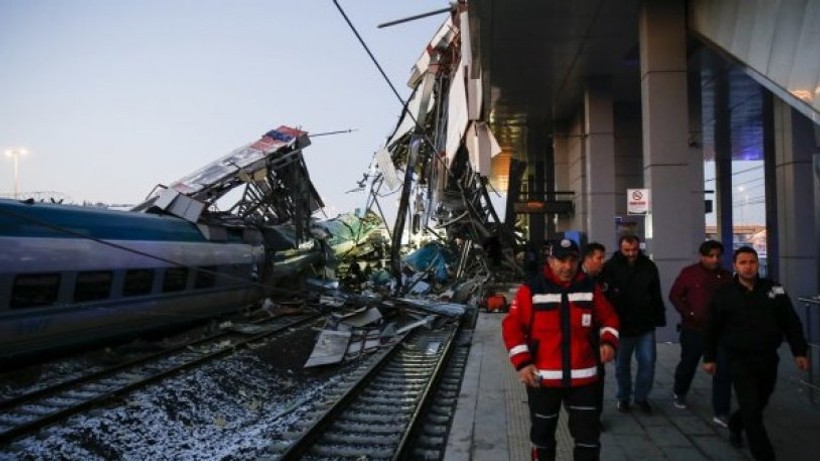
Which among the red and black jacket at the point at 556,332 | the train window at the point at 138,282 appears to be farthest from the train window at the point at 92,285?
the red and black jacket at the point at 556,332

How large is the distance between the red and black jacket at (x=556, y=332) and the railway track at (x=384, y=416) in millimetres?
2489

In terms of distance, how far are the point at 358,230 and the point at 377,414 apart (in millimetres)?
28090

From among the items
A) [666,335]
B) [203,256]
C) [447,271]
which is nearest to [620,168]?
[447,271]

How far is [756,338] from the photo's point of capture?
15.3ft

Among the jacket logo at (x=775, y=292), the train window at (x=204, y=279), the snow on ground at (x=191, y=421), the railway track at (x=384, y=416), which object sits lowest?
the snow on ground at (x=191, y=421)

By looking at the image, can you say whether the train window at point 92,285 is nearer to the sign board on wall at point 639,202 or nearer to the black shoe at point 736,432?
the sign board on wall at point 639,202

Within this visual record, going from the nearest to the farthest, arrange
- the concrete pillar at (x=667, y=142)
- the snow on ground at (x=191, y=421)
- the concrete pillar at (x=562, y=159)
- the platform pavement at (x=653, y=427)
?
1. the platform pavement at (x=653, y=427)
2. the snow on ground at (x=191, y=421)
3. the concrete pillar at (x=667, y=142)
4. the concrete pillar at (x=562, y=159)

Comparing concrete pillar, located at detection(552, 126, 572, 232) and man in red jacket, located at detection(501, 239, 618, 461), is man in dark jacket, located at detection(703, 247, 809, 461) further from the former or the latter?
concrete pillar, located at detection(552, 126, 572, 232)

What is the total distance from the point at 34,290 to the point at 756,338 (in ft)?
34.0

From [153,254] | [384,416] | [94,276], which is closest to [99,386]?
[94,276]

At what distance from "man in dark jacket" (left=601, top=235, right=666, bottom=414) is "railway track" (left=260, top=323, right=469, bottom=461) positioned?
2257 millimetres

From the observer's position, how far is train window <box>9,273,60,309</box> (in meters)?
9.66

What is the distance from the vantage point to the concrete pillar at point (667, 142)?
10109 millimetres

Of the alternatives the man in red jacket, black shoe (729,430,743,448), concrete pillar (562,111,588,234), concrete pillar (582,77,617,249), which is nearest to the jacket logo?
black shoe (729,430,743,448)
